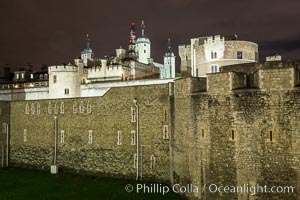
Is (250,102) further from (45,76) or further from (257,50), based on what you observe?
(45,76)

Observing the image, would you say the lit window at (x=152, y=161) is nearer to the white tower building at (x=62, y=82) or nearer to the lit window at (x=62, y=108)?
the lit window at (x=62, y=108)

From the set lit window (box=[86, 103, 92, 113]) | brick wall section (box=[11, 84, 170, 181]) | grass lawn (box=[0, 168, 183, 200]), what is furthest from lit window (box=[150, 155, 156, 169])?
lit window (box=[86, 103, 92, 113])

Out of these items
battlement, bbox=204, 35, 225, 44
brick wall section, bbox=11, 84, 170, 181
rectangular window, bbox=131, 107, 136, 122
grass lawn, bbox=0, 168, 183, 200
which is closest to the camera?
grass lawn, bbox=0, 168, 183, 200

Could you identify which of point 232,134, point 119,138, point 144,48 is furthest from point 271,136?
point 144,48

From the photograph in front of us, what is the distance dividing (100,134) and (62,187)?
595 centimetres

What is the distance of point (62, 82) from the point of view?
45.8m

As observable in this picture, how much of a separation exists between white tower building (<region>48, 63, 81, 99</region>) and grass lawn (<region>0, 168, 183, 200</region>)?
1317 centimetres

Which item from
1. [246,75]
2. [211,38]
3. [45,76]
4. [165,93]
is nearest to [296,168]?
[246,75]

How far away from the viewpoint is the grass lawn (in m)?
25.5

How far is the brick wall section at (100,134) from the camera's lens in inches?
1139

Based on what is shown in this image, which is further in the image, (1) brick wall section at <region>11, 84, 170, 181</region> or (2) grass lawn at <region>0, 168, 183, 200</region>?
(1) brick wall section at <region>11, 84, 170, 181</region>

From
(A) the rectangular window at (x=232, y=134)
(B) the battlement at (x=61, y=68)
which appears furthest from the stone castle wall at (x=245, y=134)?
(B) the battlement at (x=61, y=68)

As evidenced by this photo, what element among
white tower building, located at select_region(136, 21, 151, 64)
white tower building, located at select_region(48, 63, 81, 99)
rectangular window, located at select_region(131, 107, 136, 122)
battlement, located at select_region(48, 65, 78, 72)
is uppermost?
white tower building, located at select_region(136, 21, 151, 64)

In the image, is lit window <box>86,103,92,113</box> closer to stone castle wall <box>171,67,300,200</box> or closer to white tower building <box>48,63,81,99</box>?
white tower building <box>48,63,81,99</box>
